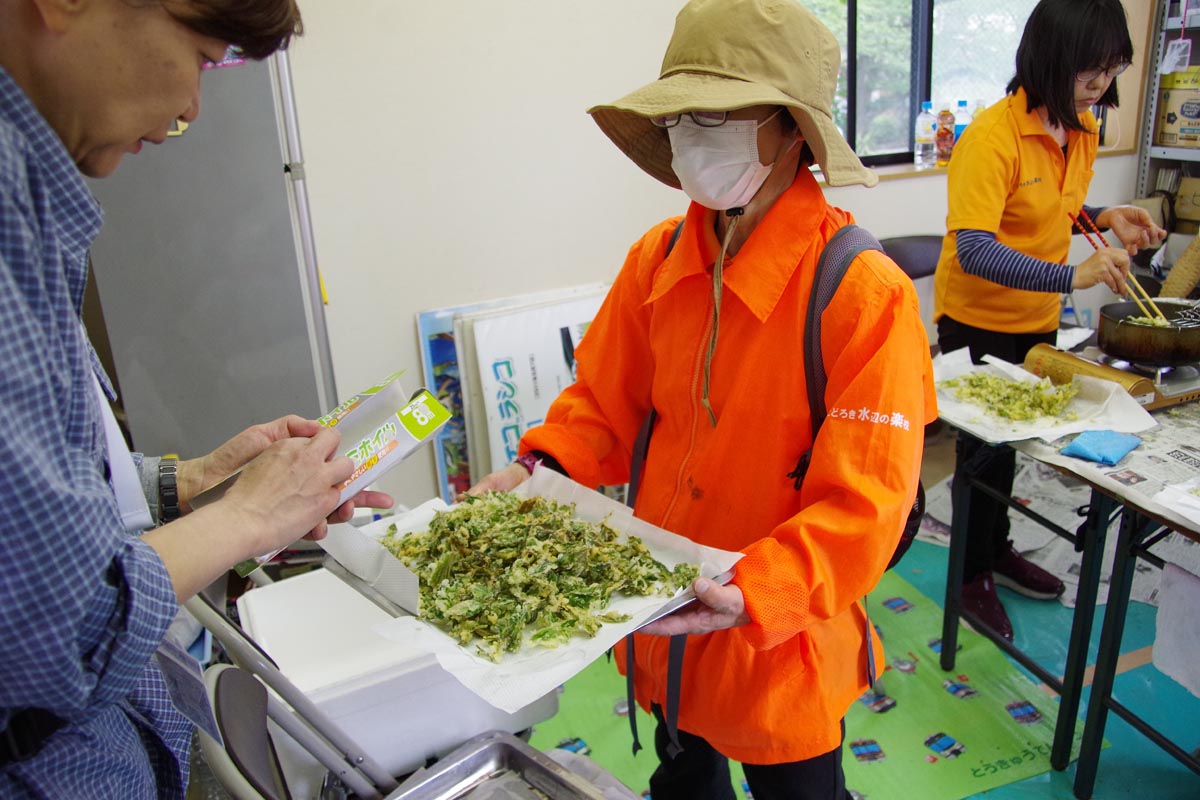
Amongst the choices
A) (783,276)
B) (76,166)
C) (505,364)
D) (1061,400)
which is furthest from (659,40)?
(76,166)

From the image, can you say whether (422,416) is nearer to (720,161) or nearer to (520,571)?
(520,571)

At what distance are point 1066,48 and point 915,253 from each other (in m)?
1.53

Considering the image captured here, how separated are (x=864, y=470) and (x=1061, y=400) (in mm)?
1383

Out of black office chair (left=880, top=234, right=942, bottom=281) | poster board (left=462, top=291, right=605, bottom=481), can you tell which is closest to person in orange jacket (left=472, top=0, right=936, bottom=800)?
poster board (left=462, top=291, right=605, bottom=481)

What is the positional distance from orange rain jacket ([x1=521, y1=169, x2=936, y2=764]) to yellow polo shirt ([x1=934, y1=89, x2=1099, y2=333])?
139 cm

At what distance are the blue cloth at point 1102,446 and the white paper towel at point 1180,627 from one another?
0.93ft

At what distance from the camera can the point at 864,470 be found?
117 cm

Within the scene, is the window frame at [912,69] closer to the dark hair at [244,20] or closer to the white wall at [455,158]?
the white wall at [455,158]

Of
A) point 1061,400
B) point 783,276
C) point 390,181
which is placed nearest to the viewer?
point 783,276

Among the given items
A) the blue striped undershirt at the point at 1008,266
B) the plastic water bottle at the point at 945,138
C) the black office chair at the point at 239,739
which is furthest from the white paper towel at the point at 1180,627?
the plastic water bottle at the point at 945,138

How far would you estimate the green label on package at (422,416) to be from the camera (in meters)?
1.30

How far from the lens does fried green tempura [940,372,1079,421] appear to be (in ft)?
7.29

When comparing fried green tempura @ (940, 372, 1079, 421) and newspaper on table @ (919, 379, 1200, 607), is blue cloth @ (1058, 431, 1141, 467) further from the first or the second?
fried green tempura @ (940, 372, 1079, 421)

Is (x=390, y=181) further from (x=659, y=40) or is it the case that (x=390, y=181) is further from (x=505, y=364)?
(x=659, y=40)
